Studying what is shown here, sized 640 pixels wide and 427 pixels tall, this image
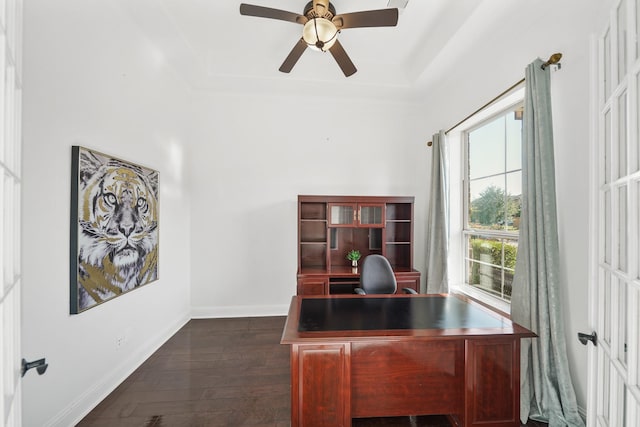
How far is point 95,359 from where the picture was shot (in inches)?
80.2

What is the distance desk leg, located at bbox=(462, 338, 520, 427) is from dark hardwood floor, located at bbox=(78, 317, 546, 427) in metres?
0.32

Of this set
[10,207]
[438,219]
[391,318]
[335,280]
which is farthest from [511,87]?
[10,207]

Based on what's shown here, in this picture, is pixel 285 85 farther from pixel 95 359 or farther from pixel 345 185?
pixel 95 359

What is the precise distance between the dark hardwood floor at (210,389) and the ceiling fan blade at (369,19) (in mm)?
2979

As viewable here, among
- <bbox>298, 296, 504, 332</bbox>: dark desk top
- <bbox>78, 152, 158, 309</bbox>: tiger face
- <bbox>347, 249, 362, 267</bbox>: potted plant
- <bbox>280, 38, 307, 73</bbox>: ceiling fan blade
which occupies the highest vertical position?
<bbox>280, 38, 307, 73</bbox>: ceiling fan blade

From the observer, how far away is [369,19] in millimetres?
2094

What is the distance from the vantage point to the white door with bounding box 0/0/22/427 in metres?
0.79

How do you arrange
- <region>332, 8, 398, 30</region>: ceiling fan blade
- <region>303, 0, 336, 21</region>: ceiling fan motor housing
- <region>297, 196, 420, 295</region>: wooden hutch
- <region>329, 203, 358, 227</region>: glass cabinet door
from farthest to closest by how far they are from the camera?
<region>329, 203, 358, 227</region>: glass cabinet door < <region>297, 196, 420, 295</region>: wooden hutch < <region>303, 0, 336, 21</region>: ceiling fan motor housing < <region>332, 8, 398, 30</region>: ceiling fan blade

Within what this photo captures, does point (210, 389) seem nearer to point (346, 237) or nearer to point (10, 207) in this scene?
point (10, 207)

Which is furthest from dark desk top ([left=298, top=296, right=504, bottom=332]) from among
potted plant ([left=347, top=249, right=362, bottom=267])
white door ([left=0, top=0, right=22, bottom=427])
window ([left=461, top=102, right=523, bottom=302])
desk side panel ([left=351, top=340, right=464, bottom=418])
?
potted plant ([left=347, top=249, right=362, bottom=267])

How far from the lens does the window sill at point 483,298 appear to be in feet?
8.57

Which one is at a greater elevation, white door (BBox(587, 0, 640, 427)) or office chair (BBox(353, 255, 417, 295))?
white door (BBox(587, 0, 640, 427))

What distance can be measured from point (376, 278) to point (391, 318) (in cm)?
109

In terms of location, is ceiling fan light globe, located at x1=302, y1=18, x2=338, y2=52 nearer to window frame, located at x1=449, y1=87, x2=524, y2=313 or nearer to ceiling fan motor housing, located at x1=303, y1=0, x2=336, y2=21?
ceiling fan motor housing, located at x1=303, y1=0, x2=336, y2=21
